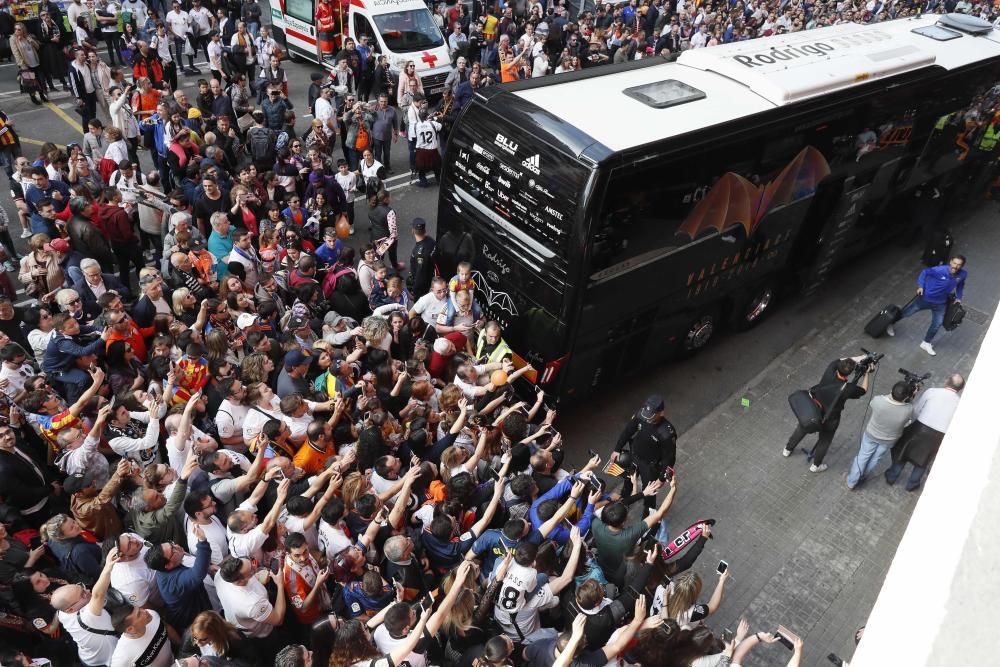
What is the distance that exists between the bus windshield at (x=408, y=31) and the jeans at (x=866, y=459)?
41.0ft

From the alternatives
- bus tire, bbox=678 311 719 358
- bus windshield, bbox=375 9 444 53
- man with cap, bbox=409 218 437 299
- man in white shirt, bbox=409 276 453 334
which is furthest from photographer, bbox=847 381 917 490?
bus windshield, bbox=375 9 444 53

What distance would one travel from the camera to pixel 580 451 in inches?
311

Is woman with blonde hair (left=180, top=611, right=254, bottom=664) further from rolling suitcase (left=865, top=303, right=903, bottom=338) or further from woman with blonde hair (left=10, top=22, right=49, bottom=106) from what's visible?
woman with blonde hair (left=10, top=22, right=49, bottom=106)

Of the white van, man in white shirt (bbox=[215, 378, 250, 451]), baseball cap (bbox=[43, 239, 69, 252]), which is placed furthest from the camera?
the white van

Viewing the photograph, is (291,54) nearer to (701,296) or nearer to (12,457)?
(701,296)

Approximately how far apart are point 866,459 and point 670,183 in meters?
3.74

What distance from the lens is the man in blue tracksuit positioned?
9.19m

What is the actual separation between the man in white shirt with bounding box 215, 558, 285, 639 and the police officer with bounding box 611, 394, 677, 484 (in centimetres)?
340

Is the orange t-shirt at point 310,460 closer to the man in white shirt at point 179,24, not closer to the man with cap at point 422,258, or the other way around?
the man with cap at point 422,258

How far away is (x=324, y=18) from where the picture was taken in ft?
53.1

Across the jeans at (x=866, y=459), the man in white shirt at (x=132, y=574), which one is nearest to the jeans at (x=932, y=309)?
the jeans at (x=866, y=459)

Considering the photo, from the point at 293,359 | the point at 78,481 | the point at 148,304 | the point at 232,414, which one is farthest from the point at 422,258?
the point at 78,481

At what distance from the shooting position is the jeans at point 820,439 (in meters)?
7.43

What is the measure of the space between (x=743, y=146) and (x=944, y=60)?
16.7ft
